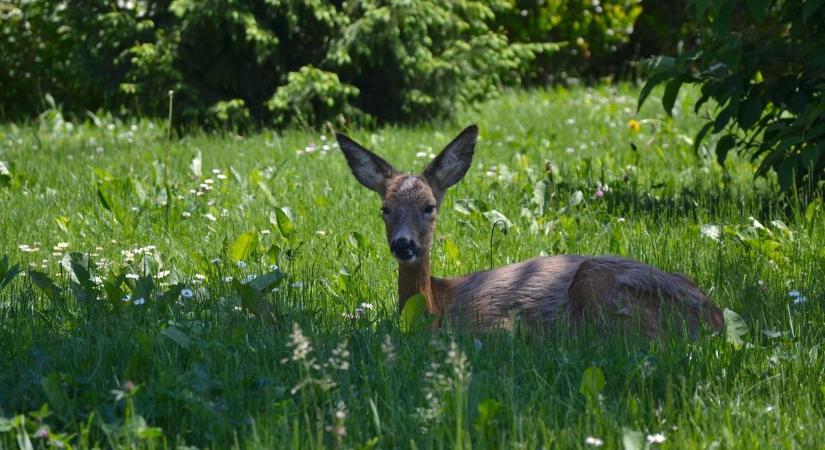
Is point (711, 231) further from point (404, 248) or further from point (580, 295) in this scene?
point (404, 248)

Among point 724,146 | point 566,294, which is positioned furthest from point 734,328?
point 724,146

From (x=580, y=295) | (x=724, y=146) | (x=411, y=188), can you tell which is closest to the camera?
(x=580, y=295)

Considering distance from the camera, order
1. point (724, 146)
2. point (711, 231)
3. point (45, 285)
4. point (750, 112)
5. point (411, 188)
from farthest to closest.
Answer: point (724, 146) < point (750, 112) < point (711, 231) < point (411, 188) < point (45, 285)

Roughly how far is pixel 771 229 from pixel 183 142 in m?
5.46

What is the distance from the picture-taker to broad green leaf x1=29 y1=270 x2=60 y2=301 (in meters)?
5.16

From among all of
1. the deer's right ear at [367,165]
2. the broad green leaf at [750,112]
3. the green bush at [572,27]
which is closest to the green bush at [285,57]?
the green bush at [572,27]

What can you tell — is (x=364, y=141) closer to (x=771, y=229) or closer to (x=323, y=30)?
(x=323, y=30)

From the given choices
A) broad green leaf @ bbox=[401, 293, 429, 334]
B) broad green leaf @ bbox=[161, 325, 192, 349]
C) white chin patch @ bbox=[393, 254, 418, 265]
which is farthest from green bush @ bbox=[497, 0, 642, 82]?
broad green leaf @ bbox=[161, 325, 192, 349]

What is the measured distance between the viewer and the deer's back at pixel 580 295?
17.1 feet

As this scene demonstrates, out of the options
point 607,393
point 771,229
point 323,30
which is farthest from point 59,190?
point 607,393

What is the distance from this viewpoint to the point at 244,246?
635 cm

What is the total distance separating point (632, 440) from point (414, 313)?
1.54 meters

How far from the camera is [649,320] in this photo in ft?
17.1

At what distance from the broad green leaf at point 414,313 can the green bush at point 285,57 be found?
238 inches
